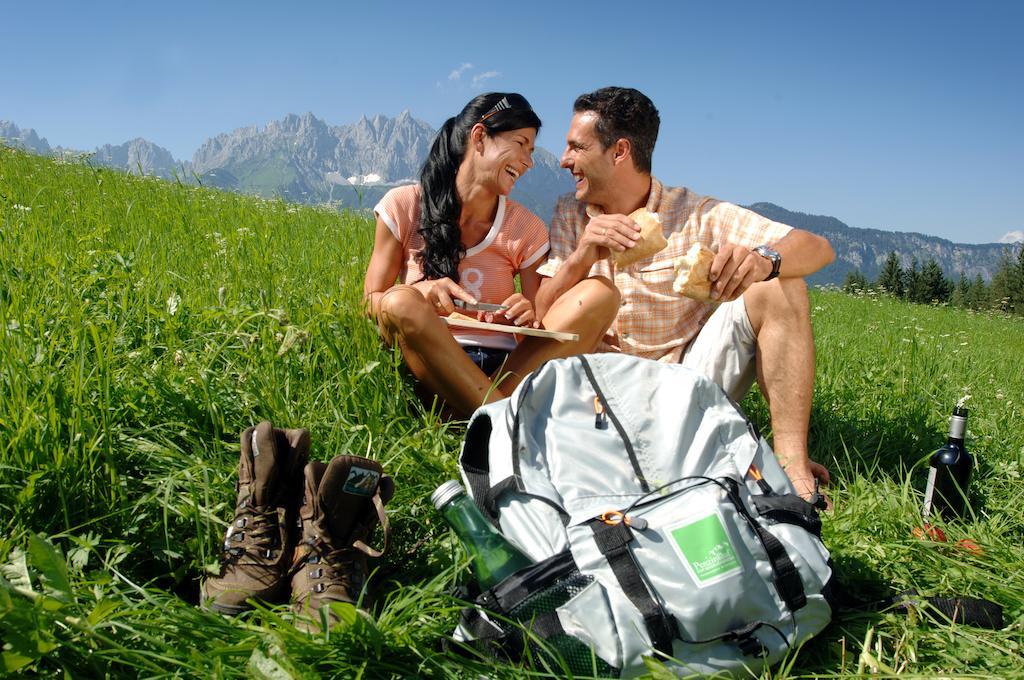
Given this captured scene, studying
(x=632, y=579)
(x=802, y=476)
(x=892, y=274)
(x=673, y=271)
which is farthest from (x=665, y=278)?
(x=892, y=274)

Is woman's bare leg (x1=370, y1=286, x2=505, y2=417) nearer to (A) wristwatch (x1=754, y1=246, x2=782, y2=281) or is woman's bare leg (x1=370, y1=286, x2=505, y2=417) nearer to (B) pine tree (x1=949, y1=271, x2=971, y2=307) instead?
(A) wristwatch (x1=754, y1=246, x2=782, y2=281)

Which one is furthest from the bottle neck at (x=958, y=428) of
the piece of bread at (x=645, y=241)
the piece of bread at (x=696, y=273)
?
the piece of bread at (x=645, y=241)

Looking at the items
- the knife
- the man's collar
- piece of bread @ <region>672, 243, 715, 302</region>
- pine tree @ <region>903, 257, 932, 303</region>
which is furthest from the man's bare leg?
pine tree @ <region>903, 257, 932, 303</region>

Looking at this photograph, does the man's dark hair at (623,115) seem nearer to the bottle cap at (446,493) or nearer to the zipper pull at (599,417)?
the zipper pull at (599,417)

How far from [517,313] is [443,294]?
0.33 m

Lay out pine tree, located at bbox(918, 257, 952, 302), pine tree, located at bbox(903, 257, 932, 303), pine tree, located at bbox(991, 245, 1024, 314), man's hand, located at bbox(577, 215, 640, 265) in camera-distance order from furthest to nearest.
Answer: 1. pine tree, located at bbox(918, 257, 952, 302)
2. pine tree, located at bbox(903, 257, 932, 303)
3. pine tree, located at bbox(991, 245, 1024, 314)
4. man's hand, located at bbox(577, 215, 640, 265)

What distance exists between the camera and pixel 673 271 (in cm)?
341

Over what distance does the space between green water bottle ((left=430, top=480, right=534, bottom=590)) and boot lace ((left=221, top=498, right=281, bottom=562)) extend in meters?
0.46

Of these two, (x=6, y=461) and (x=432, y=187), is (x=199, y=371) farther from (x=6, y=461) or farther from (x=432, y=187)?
(x=432, y=187)

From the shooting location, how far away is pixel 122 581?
1874 millimetres

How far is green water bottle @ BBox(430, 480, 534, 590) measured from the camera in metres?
1.89

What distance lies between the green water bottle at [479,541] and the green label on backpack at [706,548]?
1.27ft

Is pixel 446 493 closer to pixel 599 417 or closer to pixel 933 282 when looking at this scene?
pixel 599 417

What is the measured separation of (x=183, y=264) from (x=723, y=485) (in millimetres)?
2900
